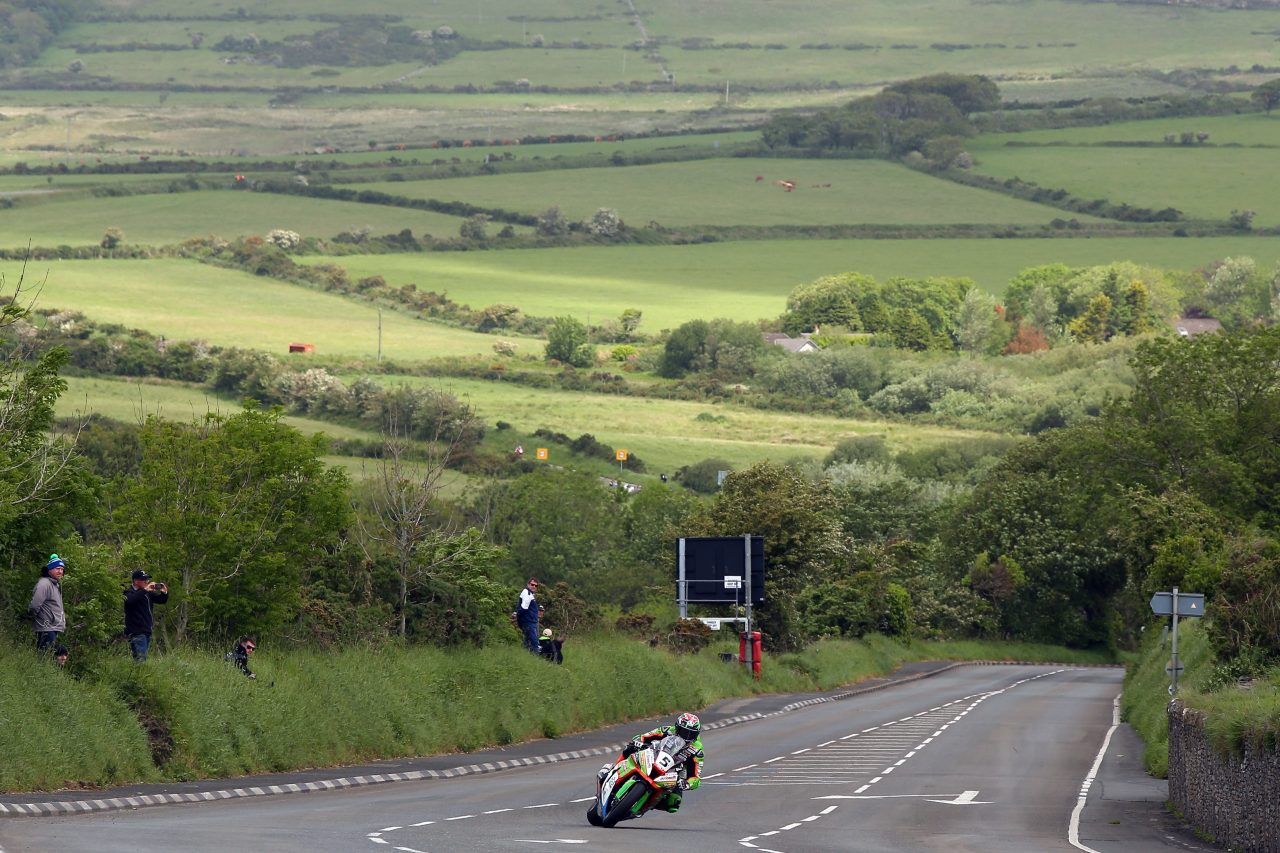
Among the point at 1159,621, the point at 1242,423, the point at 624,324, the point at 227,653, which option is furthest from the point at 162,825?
the point at 624,324

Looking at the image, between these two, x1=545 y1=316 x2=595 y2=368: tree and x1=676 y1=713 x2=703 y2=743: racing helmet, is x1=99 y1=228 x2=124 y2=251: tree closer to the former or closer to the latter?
x1=545 y1=316 x2=595 y2=368: tree

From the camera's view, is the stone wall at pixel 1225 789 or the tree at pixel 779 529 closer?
the stone wall at pixel 1225 789

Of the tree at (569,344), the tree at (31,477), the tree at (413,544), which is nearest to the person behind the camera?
the tree at (31,477)

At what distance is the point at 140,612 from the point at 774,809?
10.0m

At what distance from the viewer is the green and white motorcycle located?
2545cm

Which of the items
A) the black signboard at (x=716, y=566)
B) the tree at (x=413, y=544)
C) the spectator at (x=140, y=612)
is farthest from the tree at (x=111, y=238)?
the spectator at (x=140, y=612)

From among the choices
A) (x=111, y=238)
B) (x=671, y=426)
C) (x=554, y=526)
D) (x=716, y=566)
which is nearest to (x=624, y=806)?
(x=716, y=566)

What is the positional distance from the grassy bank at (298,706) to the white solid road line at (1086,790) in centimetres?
1033

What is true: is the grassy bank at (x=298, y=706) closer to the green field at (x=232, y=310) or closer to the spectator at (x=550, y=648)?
the spectator at (x=550, y=648)

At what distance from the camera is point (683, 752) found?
26.0m

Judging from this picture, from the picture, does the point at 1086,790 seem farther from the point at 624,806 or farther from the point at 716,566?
the point at 716,566

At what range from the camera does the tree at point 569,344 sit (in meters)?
176

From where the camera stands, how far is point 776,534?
218 ft

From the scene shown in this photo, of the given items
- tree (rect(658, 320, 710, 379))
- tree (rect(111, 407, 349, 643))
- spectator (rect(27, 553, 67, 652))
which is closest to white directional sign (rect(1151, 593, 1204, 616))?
tree (rect(111, 407, 349, 643))
